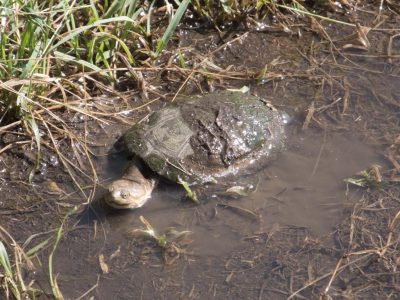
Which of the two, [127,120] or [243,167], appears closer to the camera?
[243,167]

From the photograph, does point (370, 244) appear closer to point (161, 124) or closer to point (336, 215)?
point (336, 215)

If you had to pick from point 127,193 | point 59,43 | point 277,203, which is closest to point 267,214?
point 277,203

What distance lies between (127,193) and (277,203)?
2.67 ft

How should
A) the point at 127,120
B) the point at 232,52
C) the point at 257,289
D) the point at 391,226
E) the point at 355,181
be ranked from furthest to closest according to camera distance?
the point at 232,52 < the point at 127,120 < the point at 355,181 < the point at 391,226 < the point at 257,289

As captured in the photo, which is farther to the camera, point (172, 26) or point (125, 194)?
point (172, 26)

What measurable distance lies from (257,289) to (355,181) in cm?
93

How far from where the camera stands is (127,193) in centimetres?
378

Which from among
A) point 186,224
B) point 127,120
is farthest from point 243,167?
point 127,120

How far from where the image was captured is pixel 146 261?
3609 millimetres

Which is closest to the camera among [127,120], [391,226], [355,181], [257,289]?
[257,289]

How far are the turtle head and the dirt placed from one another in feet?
0.20

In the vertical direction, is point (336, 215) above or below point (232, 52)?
below

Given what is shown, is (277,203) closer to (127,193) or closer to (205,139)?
(205,139)

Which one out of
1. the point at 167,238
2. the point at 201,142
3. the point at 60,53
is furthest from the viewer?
the point at 60,53
